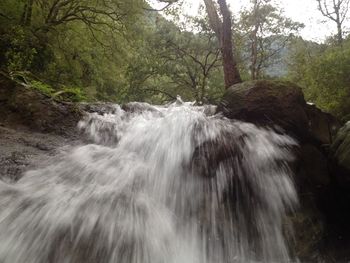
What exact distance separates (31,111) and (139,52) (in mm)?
15520

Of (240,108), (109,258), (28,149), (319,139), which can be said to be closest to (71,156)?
(28,149)

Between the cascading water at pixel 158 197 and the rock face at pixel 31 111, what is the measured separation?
0.32 meters

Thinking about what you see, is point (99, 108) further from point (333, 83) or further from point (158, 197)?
point (333, 83)

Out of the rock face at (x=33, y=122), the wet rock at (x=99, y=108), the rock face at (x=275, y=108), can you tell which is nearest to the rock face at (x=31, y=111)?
the rock face at (x=33, y=122)

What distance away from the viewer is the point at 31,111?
5.31 metres

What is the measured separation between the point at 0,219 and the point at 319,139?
4825 millimetres

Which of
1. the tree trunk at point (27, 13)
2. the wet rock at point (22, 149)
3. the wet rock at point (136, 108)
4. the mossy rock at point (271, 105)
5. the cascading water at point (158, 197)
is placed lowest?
the cascading water at point (158, 197)

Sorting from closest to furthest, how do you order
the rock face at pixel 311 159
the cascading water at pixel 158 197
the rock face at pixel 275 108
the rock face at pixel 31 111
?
1. the cascading water at pixel 158 197
2. the rock face at pixel 311 159
3. the rock face at pixel 31 111
4. the rock face at pixel 275 108

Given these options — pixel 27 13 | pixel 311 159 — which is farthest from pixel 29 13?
pixel 311 159

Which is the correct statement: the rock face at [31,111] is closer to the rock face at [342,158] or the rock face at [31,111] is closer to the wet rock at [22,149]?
the wet rock at [22,149]

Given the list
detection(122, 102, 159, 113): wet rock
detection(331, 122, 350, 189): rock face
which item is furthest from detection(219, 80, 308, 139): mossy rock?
detection(122, 102, 159, 113): wet rock

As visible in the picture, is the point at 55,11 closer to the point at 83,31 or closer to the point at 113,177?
the point at 83,31

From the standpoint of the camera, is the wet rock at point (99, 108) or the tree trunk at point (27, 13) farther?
the tree trunk at point (27, 13)

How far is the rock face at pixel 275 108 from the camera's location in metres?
5.65
